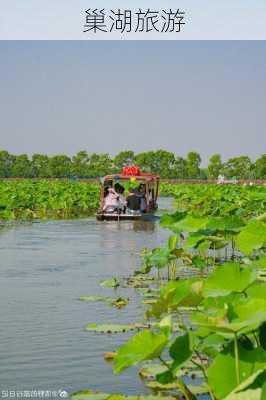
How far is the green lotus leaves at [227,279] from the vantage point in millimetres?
2459

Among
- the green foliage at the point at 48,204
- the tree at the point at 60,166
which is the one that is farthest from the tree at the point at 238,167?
the green foliage at the point at 48,204

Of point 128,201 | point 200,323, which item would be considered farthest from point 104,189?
point 200,323

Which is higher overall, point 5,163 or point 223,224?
point 5,163

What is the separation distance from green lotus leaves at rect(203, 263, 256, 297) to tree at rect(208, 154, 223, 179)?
72.1m

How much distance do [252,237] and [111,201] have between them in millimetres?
11676

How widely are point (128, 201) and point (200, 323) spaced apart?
13410 mm

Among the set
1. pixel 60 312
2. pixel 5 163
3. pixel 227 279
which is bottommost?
pixel 60 312

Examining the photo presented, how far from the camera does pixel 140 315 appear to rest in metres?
5.46

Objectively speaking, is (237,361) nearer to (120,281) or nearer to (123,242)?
(120,281)

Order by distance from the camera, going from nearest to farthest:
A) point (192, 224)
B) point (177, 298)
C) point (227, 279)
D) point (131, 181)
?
1. point (227, 279)
2. point (177, 298)
3. point (192, 224)
4. point (131, 181)

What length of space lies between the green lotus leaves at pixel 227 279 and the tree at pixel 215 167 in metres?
72.1

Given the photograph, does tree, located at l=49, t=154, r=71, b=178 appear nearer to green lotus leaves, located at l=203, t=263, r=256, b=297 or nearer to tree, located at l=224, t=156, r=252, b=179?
tree, located at l=224, t=156, r=252, b=179

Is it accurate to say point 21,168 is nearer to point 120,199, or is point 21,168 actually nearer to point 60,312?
point 120,199

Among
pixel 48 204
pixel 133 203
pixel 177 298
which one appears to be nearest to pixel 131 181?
pixel 133 203
